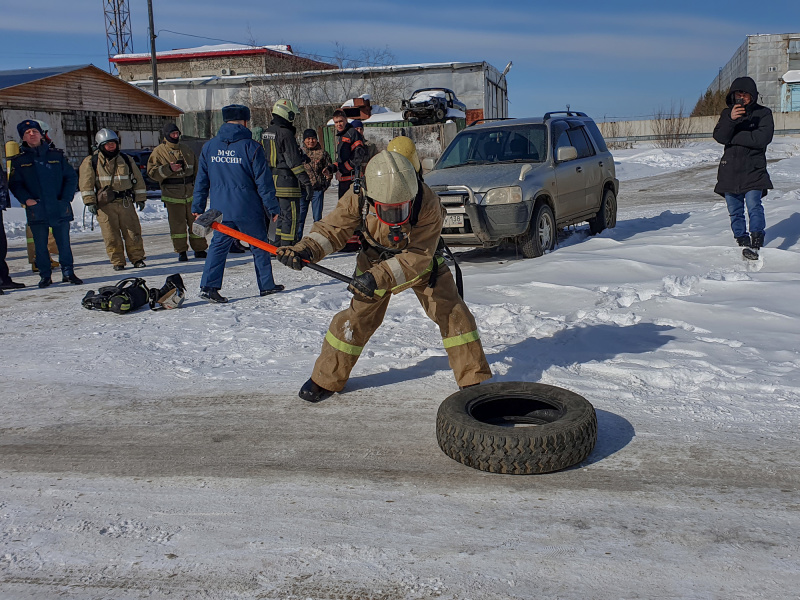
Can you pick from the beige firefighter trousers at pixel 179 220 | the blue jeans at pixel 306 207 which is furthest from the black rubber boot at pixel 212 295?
the beige firefighter trousers at pixel 179 220

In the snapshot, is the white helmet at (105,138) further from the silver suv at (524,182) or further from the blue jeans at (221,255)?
the silver suv at (524,182)

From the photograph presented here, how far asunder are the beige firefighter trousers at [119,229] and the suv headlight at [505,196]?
4.58 meters

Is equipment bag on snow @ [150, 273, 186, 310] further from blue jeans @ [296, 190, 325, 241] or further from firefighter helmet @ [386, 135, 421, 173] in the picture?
firefighter helmet @ [386, 135, 421, 173]

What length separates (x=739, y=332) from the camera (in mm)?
5562

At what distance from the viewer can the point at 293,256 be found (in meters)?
4.28

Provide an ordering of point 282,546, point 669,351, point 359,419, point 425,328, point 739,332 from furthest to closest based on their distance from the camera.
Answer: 1. point 425,328
2. point 739,332
3. point 669,351
4. point 359,419
5. point 282,546

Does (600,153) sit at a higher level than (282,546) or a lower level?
higher

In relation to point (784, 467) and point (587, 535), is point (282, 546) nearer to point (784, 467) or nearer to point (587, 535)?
point (587, 535)

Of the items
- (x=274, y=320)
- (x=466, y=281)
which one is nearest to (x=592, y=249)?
(x=466, y=281)

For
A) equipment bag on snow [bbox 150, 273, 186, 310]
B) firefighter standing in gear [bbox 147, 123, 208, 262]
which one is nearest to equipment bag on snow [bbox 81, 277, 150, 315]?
equipment bag on snow [bbox 150, 273, 186, 310]

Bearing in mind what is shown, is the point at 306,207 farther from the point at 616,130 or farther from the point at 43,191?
the point at 616,130

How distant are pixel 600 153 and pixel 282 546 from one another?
989 cm

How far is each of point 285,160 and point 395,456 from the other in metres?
5.99

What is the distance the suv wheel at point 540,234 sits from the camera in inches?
360
